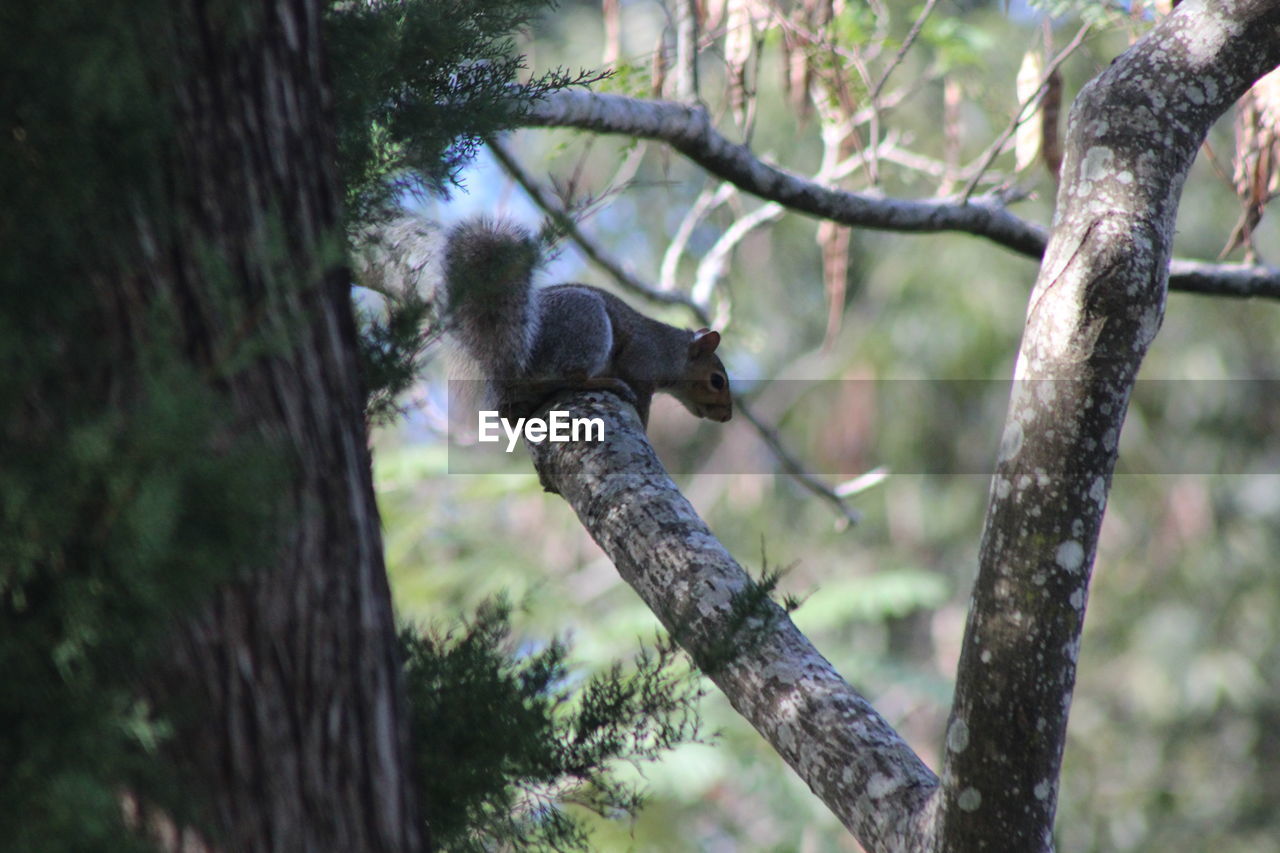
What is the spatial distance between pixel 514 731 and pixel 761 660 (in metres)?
0.71

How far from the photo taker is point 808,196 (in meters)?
3.51

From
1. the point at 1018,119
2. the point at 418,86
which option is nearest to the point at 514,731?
the point at 418,86

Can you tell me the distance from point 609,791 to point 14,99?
1281 mm

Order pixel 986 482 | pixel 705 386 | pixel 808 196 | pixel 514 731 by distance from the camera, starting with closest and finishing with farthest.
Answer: pixel 514 731 < pixel 808 196 < pixel 705 386 < pixel 986 482

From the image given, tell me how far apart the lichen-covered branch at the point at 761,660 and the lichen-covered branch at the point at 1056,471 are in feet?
0.59

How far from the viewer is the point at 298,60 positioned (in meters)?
1.31

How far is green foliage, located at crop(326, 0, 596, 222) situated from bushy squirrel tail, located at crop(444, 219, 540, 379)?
19 cm

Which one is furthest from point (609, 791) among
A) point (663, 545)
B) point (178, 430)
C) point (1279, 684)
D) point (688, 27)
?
point (1279, 684)

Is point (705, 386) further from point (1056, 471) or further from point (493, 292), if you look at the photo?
point (493, 292)

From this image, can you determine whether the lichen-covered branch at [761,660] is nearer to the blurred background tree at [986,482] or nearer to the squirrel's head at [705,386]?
the squirrel's head at [705,386]

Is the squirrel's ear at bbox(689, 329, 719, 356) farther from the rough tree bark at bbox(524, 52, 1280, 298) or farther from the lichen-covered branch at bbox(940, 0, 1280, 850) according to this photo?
the lichen-covered branch at bbox(940, 0, 1280, 850)

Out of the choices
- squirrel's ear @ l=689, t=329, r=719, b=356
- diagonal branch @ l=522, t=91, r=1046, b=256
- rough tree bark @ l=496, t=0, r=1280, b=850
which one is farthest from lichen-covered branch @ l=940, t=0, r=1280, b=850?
squirrel's ear @ l=689, t=329, r=719, b=356

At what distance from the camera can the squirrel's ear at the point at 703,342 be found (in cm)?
436

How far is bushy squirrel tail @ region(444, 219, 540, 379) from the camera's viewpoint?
162cm
